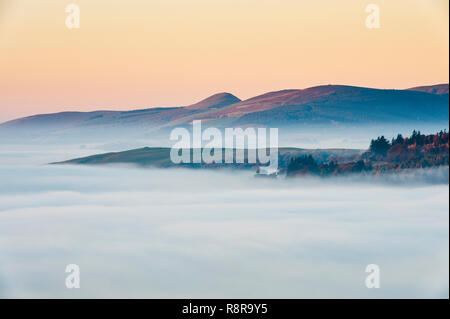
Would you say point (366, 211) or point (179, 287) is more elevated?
A: point (366, 211)

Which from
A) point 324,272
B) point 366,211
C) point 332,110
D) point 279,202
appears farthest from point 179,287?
point 332,110

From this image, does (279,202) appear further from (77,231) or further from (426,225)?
(77,231)

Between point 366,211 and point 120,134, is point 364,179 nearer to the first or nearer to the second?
point 366,211

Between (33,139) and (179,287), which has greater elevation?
(33,139)

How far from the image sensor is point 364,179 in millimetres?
11516

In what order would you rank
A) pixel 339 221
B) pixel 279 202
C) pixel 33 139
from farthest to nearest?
pixel 33 139
pixel 279 202
pixel 339 221

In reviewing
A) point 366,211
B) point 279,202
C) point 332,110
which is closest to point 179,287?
point 279,202

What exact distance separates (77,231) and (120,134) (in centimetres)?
267

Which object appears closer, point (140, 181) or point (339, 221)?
point (339, 221)

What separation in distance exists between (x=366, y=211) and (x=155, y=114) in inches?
181

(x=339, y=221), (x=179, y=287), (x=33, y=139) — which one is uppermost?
(x=33, y=139)

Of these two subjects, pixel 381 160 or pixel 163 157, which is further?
pixel 163 157

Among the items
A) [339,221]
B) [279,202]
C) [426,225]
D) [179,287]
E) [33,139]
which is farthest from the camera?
[33,139]

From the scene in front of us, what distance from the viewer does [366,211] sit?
34.7ft
